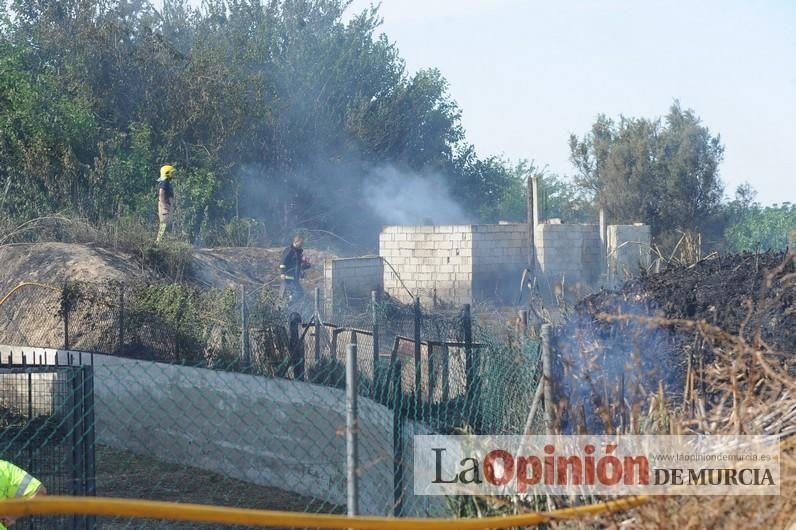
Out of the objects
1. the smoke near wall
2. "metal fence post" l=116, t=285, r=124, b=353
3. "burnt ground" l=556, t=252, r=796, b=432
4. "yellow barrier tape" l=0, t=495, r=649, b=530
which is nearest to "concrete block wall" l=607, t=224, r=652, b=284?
the smoke near wall

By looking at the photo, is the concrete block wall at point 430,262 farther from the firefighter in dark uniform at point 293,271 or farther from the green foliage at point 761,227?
the green foliage at point 761,227

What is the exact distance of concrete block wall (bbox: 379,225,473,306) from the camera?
1980 centimetres

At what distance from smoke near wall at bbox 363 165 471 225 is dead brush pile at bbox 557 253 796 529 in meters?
20.7

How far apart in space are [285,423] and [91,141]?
597 inches

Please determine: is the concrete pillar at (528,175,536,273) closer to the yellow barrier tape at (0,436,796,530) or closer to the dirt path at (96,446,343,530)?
the dirt path at (96,446,343,530)

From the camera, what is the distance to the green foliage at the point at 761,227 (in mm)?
30781

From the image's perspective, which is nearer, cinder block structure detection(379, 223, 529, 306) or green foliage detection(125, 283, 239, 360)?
green foliage detection(125, 283, 239, 360)

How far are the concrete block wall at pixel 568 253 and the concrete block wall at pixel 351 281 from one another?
12.8ft

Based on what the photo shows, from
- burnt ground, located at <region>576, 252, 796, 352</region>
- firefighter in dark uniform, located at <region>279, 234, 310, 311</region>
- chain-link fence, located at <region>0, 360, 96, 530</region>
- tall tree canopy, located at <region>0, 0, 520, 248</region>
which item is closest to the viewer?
chain-link fence, located at <region>0, 360, 96, 530</region>

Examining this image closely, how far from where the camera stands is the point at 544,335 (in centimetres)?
445

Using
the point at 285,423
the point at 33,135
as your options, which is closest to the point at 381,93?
the point at 33,135

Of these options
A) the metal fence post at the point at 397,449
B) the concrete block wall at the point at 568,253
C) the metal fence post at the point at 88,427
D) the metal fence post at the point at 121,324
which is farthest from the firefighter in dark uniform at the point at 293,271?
the metal fence post at the point at 88,427

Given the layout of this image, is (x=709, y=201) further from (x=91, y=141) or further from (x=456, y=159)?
(x=91, y=141)

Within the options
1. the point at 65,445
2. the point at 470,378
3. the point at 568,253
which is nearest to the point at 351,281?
the point at 568,253
